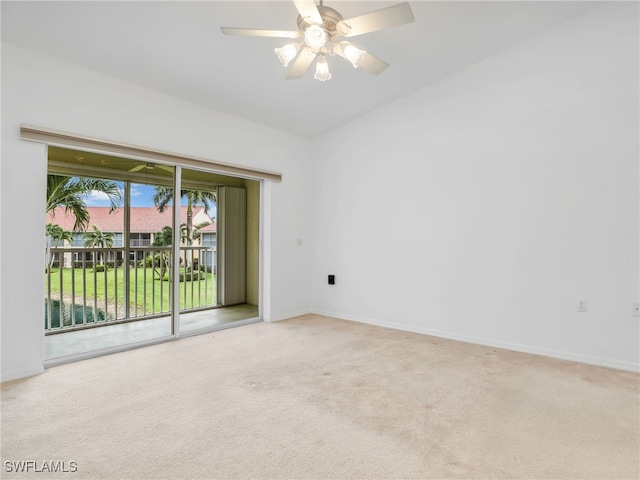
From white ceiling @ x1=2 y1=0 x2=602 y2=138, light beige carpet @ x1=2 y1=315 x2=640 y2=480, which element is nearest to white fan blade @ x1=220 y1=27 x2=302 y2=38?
white ceiling @ x1=2 y1=0 x2=602 y2=138

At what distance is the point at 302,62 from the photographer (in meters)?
2.57

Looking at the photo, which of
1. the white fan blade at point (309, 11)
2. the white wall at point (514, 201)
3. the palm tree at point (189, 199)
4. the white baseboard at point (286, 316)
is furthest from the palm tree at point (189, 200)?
the white fan blade at point (309, 11)

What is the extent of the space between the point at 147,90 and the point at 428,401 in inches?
143

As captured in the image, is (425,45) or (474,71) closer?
(425,45)

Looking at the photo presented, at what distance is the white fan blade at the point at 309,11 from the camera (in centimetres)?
198

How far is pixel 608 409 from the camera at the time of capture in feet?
7.56

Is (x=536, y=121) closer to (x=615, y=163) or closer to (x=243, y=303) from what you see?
(x=615, y=163)

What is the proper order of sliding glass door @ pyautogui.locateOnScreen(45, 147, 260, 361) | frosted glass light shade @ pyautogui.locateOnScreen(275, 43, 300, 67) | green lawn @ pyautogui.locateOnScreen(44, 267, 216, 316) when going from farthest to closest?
green lawn @ pyautogui.locateOnScreen(44, 267, 216, 316), sliding glass door @ pyautogui.locateOnScreen(45, 147, 260, 361), frosted glass light shade @ pyautogui.locateOnScreen(275, 43, 300, 67)

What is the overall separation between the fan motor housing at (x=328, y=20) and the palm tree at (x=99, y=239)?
9.90 ft

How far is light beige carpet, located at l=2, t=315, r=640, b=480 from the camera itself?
1.72 m

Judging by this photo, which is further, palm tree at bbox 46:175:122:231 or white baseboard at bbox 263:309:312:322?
white baseboard at bbox 263:309:312:322

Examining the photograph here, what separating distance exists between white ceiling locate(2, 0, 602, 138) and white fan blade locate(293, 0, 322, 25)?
28.1 inches

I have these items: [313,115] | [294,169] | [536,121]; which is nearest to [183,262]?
[294,169]

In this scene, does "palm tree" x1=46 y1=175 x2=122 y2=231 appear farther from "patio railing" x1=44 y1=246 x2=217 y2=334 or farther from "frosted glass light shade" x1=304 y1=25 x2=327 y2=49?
"frosted glass light shade" x1=304 y1=25 x2=327 y2=49
